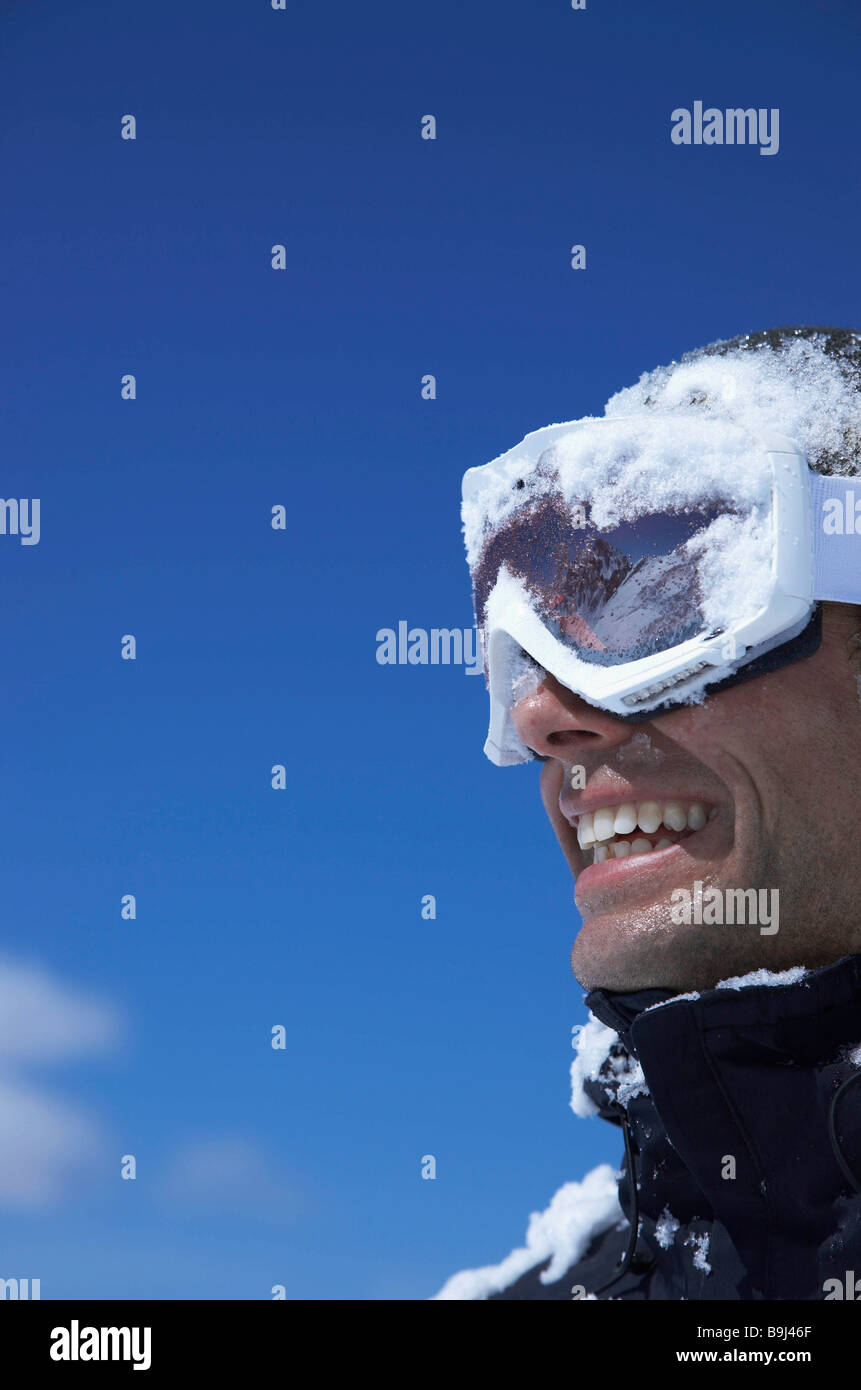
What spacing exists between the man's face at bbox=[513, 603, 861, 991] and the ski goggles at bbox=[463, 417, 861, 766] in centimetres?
6

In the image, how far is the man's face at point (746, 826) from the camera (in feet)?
7.70

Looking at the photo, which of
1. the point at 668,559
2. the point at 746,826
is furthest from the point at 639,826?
the point at 668,559

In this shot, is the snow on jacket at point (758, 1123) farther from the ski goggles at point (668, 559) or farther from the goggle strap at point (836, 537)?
the goggle strap at point (836, 537)

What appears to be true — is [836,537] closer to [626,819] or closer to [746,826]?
[746,826]

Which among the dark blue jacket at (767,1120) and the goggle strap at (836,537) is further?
the goggle strap at (836,537)

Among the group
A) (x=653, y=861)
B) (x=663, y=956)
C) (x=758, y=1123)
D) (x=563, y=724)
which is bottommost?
(x=758, y=1123)

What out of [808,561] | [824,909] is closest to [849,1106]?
[824,909]

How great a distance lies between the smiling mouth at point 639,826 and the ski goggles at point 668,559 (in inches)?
8.3

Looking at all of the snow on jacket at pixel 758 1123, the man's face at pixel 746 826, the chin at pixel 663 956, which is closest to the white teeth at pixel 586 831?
the man's face at pixel 746 826

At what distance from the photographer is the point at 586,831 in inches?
106

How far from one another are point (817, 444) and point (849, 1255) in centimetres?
163

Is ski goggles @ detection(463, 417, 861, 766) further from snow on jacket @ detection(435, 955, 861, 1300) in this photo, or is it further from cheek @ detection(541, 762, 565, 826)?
snow on jacket @ detection(435, 955, 861, 1300)

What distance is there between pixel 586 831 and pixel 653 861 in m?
0.23
